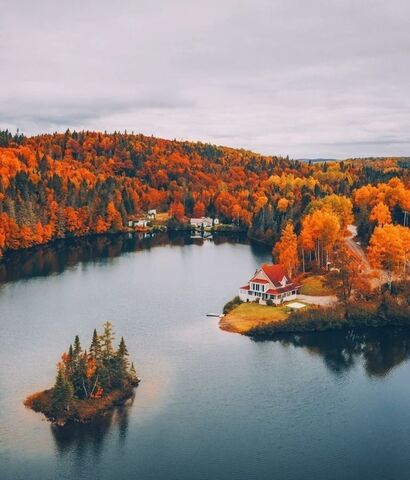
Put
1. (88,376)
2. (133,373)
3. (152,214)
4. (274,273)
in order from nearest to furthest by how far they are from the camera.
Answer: (88,376), (133,373), (274,273), (152,214)

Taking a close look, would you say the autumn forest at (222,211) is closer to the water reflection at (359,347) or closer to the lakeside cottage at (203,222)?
the lakeside cottage at (203,222)

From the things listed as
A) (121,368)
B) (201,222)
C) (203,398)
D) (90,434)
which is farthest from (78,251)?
(90,434)

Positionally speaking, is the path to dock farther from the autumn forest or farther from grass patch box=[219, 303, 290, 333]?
the autumn forest

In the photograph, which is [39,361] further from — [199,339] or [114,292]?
[114,292]

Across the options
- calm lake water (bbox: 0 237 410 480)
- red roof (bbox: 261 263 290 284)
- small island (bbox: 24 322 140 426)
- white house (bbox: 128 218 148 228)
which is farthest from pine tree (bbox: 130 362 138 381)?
white house (bbox: 128 218 148 228)

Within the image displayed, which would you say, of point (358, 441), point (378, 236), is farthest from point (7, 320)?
point (378, 236)

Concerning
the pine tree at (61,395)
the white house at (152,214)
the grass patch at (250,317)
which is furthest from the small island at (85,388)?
the white house at (152,214)

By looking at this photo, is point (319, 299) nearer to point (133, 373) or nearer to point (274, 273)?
point (274, 273)

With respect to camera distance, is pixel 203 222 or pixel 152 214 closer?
pixel 203 222
